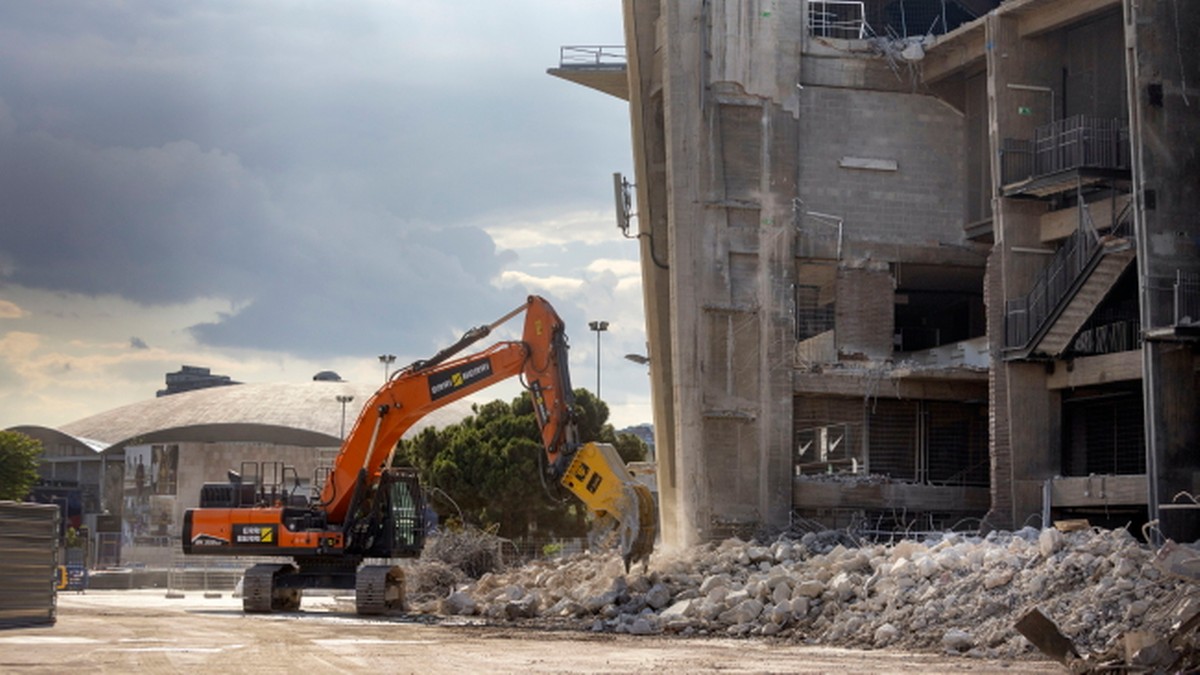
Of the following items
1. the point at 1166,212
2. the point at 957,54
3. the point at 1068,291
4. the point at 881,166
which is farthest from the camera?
the point at 881,166

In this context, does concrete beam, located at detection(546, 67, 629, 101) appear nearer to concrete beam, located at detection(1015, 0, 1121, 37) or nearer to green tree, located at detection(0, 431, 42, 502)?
concrete beam, located at detection(1015, 0, 1121, 37)

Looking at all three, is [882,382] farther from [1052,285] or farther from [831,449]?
[1052,285]

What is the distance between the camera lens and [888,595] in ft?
85.9

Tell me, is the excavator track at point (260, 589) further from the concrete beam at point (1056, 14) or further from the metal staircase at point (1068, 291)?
the concrete beam at point (1056, 14)

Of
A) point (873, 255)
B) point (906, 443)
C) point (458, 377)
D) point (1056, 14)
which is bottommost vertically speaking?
point (906, 443)

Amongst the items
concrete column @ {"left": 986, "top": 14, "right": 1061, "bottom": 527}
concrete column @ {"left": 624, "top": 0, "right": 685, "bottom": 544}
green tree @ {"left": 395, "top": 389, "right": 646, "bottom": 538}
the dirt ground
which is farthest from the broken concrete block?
green tree @ {"left": 395, "top": 389, "right": 646, "bottom": 538}

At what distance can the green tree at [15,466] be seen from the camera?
8006cm

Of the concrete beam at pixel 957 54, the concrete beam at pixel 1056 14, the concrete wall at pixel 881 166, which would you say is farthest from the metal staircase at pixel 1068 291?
the concrete beam at pixel 957 54

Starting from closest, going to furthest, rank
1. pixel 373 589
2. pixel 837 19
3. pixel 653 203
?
1. pixel 373 589
2. pixel 653 203
3. pixel 837 19

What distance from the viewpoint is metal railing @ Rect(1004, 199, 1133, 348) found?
114 feet

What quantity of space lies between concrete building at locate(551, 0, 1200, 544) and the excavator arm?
26.9ft

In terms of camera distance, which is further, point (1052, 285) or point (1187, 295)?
point (1052, 285)

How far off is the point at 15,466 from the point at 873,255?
2160 inches

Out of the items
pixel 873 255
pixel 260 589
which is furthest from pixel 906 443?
pixel 260 589
